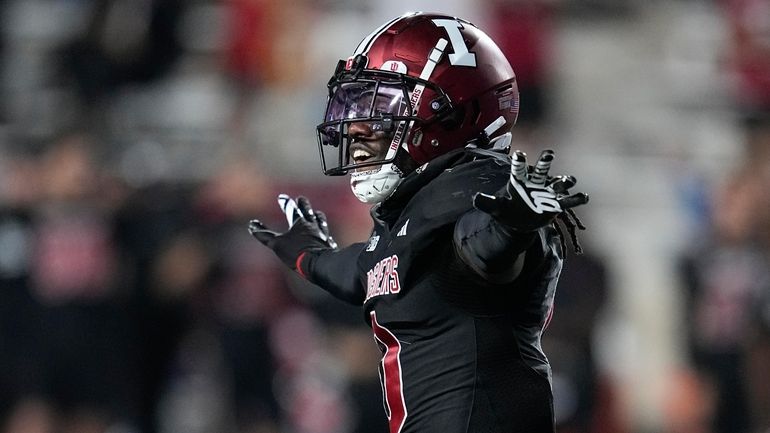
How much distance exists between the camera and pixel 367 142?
9.44 feet

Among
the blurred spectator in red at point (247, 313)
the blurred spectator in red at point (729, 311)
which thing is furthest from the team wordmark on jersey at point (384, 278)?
the blurred spectator in red at point (729, 311)

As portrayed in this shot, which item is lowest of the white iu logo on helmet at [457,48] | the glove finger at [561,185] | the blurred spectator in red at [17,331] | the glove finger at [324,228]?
the blurred spectator in red at [17,331]

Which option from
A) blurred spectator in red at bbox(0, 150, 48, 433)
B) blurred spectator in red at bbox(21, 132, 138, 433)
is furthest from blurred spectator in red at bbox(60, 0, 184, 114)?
blurred spectator in red at bbox(0, 150, 48, 433)

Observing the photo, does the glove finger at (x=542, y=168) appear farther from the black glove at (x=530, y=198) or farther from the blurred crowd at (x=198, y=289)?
Answer: the blurred crowd at (x=198, y=289)

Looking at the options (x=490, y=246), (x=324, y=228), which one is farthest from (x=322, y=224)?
(x=490, y=246)

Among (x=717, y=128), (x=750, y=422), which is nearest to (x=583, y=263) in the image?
(x=750, y=422)

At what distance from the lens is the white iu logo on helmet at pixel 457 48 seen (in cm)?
287

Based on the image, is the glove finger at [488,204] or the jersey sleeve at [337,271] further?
the jersey sleeve at [337,271]

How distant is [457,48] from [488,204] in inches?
29.5

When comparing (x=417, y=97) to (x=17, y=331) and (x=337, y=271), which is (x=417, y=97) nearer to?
(x=337, y=271)

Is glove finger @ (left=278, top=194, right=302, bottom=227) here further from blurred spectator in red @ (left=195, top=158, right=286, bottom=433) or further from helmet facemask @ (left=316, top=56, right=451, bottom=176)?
blurred spectator in red @ (left=195, top=158, right=286, bottom=433)

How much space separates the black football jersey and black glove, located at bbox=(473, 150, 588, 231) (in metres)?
0.26

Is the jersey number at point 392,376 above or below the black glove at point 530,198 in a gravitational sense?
below

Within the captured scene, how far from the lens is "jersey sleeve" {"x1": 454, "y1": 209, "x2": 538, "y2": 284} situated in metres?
2.29
